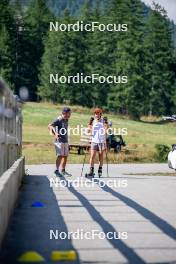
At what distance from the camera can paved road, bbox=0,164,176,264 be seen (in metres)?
6.32

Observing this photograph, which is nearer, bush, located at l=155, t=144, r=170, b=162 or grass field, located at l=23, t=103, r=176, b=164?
grass field, located at l=23, t=103, r=176, b=164

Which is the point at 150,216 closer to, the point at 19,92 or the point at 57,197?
the point at 57,197

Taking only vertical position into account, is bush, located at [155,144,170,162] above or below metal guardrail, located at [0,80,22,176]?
below

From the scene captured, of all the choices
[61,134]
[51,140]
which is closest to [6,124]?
[61,134]

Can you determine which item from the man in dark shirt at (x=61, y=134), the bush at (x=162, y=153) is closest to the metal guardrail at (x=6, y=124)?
the man in dark shirt at (x=61, y=134)

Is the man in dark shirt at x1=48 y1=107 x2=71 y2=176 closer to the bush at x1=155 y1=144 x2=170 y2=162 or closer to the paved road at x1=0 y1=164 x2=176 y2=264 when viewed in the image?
the paved road at x1=0 y1=164 x2=176 y2=264

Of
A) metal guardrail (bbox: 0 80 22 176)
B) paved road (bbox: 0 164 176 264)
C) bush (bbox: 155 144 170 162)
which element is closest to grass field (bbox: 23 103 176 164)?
bush (bbox: 155 144 170 162)

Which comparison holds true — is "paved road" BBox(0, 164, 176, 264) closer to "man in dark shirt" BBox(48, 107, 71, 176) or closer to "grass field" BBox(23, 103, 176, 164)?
"man in dark shirt" BBox(48, 107, 71, 176)

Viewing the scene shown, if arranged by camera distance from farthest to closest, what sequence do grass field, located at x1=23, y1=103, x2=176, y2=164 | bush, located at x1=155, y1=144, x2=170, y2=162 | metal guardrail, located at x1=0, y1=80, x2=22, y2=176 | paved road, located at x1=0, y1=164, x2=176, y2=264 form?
bush, located at x1=155, y1=144, x2=170, y2=162 → grass field, located at x1=23, y1=103, x2=176, y2=164 → metal guardrail, located at x1=0, y1=80, x2=22, y2=176 → paved road, located at x1=0, y1=164, x2=176, y2=264

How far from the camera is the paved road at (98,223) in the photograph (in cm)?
632

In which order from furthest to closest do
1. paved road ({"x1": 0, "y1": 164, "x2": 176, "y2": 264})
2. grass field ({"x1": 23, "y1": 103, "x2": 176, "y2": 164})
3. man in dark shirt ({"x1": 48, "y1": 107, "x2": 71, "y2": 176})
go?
grass field ({"x1": 23, "y1": 103, "x2": 176, "y2": 164}) < man in dark shirt ({"x1": 48, "y1": 107, "x2": 71, "y2": 176}) < paved road ({"x1": 0, "y1": 164, "x2": 176, "y2": 264})

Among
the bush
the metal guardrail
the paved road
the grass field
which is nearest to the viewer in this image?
the paved road

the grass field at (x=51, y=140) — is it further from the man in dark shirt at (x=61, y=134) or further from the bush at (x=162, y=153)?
the man in dark shirt at (x=61, y=134)

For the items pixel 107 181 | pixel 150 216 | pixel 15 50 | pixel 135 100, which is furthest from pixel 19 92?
pixel 150 216
